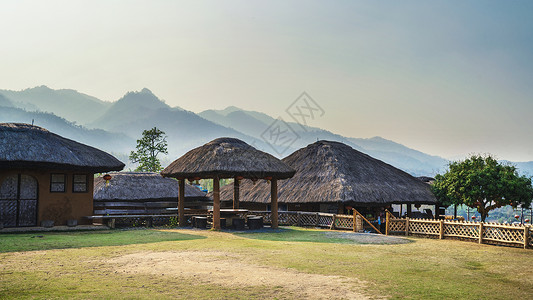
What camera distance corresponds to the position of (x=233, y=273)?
36.7ft

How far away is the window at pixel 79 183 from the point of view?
2325cm

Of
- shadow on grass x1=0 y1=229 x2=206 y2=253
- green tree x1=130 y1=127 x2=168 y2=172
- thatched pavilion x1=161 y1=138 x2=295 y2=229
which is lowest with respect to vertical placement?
shadow on grass x1=0 y1=229 x2=206 y2=253

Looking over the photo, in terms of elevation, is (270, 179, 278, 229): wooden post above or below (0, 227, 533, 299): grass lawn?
above

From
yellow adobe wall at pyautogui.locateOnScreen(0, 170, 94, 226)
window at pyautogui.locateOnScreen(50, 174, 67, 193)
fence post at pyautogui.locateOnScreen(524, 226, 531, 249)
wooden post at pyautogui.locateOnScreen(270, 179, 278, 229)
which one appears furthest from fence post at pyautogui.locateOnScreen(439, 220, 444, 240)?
window at pyautogui.locateOnScreen(50, 174, 67, 193)

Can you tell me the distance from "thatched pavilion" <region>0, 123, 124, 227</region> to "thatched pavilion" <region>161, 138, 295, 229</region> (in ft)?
12.7

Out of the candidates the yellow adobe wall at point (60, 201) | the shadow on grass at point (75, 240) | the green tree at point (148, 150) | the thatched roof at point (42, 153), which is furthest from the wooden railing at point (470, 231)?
the green tree at point (148, 150)

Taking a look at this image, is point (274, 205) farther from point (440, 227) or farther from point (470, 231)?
point (470, 231)

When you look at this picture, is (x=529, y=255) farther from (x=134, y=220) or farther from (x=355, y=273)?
(x=134, y=220)

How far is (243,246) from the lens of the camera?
16.6 meters

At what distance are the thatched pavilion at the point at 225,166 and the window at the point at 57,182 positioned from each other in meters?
4.76

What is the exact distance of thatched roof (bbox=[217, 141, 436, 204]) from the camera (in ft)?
91.1

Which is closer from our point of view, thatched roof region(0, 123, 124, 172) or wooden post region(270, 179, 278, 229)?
thatched roof region(0, 123, 124, 172)

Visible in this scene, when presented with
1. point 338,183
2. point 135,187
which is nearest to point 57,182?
point 135,187

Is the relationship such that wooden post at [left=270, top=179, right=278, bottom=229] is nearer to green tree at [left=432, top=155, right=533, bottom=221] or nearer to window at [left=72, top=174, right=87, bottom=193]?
window at [left=72, top=174, right=87, bottom=193]
